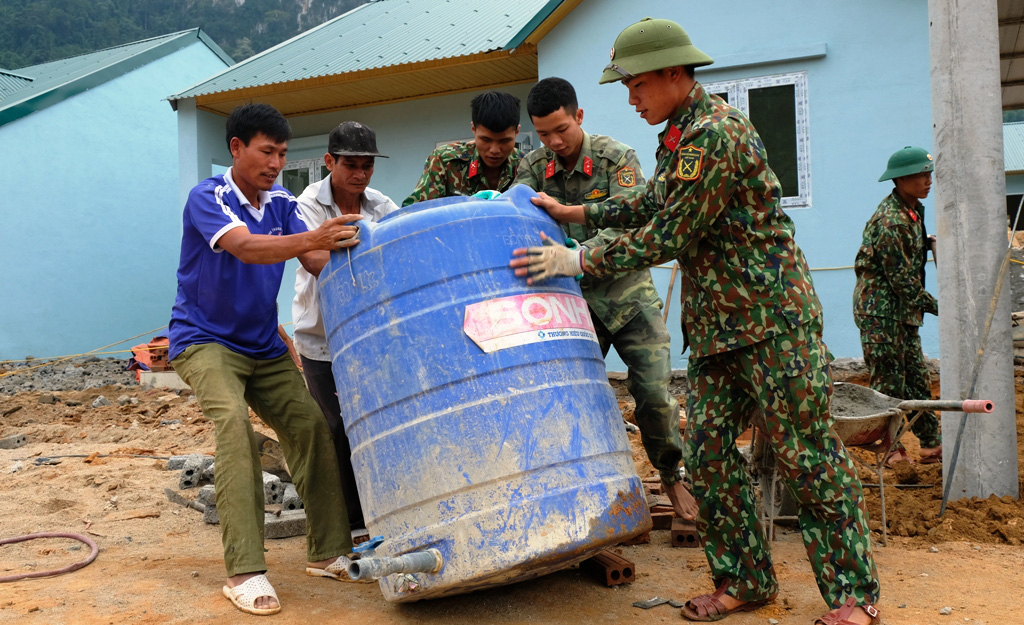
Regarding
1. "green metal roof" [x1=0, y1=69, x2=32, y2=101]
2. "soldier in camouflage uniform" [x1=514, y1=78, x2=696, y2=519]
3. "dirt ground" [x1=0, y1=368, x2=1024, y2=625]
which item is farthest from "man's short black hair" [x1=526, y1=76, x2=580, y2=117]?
"green metal roof" [x1=0, y1=69, x2=32, y2=101]

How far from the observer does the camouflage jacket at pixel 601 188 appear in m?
3.73

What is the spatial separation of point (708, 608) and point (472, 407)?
3.57ft

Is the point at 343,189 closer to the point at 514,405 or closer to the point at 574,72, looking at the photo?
the point at 514,405

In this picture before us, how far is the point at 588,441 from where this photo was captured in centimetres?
274

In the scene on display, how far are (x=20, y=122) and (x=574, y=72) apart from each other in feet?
33.5

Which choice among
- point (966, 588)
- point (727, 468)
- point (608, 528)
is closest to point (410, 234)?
point (608, 528)

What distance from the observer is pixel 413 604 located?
315 centimetres

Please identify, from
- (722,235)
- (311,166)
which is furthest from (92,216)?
(722,235)

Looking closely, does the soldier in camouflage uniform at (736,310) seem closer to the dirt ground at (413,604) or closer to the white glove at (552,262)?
the white glove at (552,262)

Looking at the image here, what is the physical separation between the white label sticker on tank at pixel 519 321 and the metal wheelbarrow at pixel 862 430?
3.31 ft

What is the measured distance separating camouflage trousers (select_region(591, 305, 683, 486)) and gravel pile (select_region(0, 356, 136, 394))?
9.76 meters

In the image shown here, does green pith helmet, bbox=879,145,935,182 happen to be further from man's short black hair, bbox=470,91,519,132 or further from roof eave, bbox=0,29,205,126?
roof eave, bbox=0,29,205,126

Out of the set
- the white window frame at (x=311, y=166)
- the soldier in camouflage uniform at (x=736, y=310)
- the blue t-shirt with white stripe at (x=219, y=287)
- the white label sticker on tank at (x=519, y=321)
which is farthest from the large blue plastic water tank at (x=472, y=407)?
the white window frame at (x=311, y=166)

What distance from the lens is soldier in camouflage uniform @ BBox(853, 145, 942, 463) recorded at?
551 centimetres
